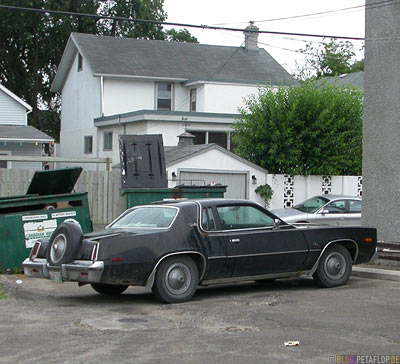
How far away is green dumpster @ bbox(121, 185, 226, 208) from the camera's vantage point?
16.5m

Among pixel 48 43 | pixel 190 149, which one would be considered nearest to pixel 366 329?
pixel 190 149

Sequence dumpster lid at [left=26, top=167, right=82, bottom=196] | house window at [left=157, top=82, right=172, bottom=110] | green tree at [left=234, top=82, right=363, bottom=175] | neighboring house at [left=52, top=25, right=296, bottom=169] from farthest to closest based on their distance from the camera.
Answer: house window at [left=157, top=82, right=172, bottom=110] < neighboring house at [left=52, top=25, right=296, bottom=169] < green tree at [left=234, top=82, right=363, bottom=175] < dumpster lid at [left=26, top=167, right=82, bottom=196]

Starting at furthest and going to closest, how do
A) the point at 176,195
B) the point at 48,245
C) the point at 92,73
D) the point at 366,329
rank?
the point at 92,73, the point at 176,195, the point at 48,245, the point at 366,329

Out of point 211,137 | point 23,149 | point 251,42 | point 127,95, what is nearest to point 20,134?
point 23,149

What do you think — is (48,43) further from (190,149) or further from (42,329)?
(42,329)

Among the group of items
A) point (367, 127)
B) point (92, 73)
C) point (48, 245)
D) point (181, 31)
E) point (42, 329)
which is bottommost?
point (42, 329)

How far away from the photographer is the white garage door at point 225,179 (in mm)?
22123

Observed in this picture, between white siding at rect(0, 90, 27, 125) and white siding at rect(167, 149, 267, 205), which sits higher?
white siding at rect(0, 90, 27, 125)

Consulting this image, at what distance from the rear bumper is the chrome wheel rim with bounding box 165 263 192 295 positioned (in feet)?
3.43

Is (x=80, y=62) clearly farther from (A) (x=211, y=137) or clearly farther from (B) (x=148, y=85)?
(A) (x=211, y=137)

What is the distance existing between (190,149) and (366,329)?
1524 cm

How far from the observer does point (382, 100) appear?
45.2 ft

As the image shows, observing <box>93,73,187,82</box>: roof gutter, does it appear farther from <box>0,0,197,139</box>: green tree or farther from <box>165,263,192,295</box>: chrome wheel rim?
<box>165,263,192,295</box>: chrome wheel rim

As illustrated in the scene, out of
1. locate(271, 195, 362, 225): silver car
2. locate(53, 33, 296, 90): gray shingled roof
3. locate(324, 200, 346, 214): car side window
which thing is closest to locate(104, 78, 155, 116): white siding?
locate(53, 33, 296, 90): gray shingled roof
